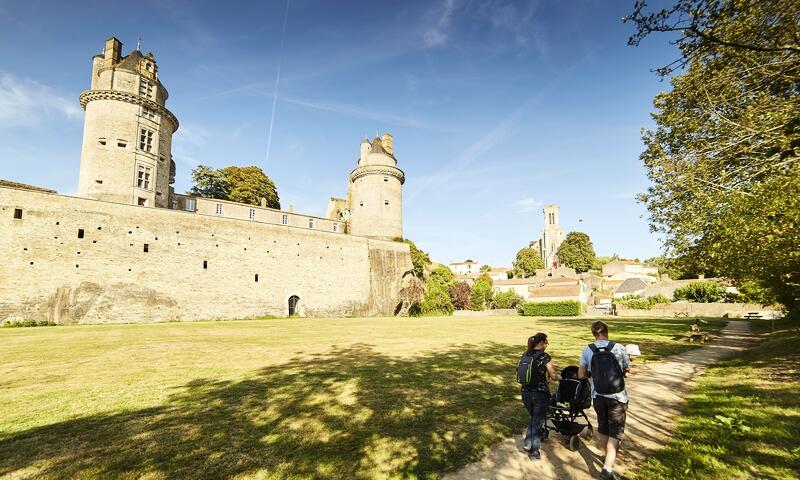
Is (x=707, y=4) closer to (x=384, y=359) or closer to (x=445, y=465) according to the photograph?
(x=445, y=465)

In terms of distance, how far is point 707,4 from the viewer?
302 inches

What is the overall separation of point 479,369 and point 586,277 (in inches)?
2917

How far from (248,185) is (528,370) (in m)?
51.2

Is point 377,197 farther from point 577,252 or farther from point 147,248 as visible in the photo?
point 577,252

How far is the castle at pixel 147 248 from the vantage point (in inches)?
947

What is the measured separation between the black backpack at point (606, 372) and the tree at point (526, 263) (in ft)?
311

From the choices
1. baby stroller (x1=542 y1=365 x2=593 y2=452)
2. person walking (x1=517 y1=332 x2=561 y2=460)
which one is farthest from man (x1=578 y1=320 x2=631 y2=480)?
person walking (x1=517 y1=332 x2=561 y2=460)

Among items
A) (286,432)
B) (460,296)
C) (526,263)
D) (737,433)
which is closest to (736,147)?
(737,433)

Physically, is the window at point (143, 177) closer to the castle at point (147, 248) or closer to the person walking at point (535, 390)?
the castle at point (147, 248)

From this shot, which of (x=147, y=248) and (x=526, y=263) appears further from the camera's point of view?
(x=526, y=263)

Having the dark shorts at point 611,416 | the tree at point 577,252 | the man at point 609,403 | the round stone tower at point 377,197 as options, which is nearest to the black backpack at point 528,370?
the man at point 609,403

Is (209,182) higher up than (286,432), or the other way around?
(209,182)

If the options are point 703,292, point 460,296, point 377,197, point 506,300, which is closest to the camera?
point 703,292

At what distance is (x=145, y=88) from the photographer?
32.8m
